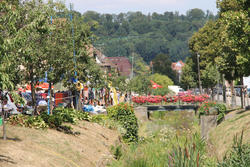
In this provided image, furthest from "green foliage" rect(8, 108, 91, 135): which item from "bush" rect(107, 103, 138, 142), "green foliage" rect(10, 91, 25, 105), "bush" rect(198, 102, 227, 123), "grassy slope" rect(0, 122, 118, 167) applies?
"bush" rect(198, 102, 227, 123)

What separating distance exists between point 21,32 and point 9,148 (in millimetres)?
3285

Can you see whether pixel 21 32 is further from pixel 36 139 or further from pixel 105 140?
pixel 105 140

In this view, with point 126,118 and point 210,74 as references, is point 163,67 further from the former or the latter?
point 126,118

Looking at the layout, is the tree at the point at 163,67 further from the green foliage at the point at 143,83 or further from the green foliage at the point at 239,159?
the green foliage at the point at 239,159

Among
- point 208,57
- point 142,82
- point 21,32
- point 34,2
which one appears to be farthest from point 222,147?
point 142,82

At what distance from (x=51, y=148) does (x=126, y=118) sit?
39.6 ft

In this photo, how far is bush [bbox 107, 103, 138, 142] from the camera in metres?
25.7

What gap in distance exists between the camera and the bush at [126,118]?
25.7 metres

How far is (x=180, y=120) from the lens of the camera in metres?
48.6

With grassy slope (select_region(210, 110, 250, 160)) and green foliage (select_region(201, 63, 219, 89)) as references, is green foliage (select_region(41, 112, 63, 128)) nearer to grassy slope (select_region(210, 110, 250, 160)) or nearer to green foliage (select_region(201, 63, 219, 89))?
grassy slope (select_region(210, 110, 250, 160))

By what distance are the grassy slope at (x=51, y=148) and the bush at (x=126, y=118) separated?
19.4 ft

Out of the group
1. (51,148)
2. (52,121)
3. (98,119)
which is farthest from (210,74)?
(51,148)

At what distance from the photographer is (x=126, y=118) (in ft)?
86.6

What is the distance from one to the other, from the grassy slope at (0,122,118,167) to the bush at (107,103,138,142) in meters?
5.92
